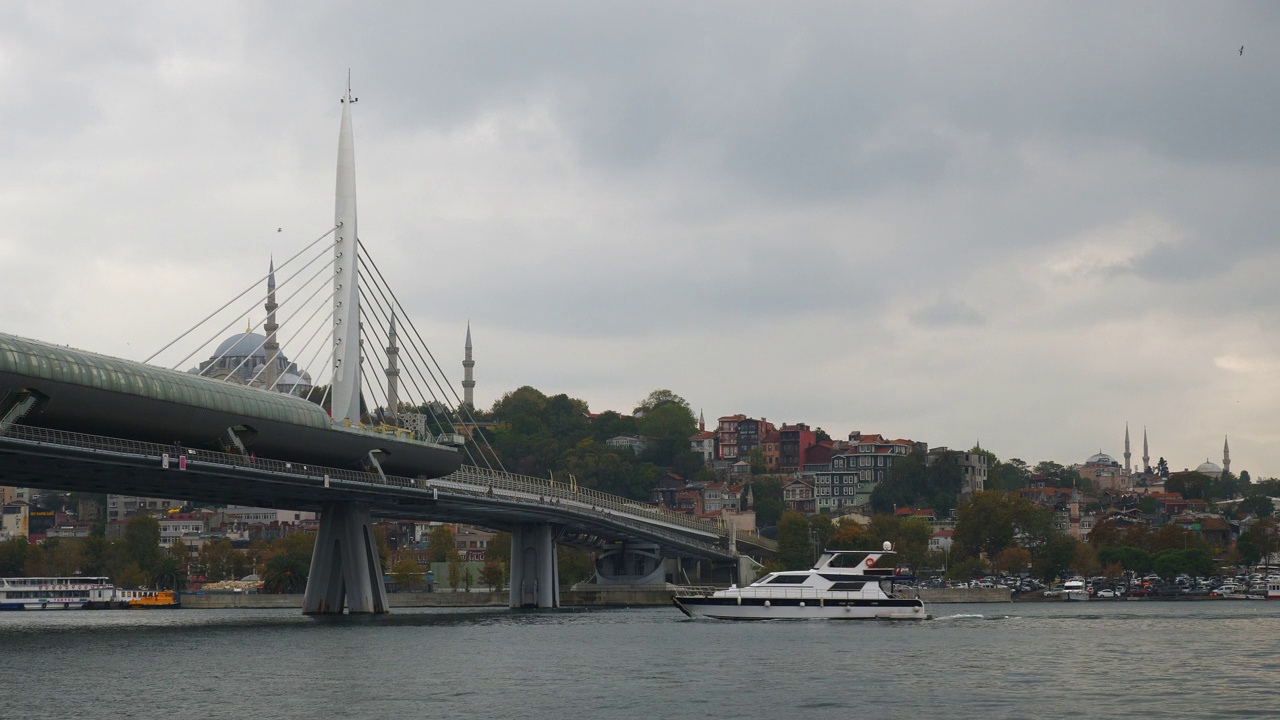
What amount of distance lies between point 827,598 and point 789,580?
3.50 metres

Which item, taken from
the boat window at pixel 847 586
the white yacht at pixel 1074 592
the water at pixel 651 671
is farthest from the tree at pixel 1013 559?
the boat window at pixel 847 586

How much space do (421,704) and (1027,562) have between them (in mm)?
117402

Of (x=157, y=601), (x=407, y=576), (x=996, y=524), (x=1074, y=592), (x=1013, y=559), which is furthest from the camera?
(x=407, y=576)

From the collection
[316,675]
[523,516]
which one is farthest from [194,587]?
[316,675]

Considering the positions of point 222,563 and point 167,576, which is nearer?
point 167,576

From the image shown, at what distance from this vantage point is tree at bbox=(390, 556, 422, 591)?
163875 mm

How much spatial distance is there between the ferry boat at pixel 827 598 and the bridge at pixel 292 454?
19.5 meters

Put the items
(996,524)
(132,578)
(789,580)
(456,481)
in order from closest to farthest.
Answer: (789,580)
(456,481)
(996,524)
(132,578)

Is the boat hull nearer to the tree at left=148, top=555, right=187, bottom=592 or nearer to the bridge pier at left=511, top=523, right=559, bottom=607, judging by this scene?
the bridge pier at left=511, top=523, right=559, bottom=607

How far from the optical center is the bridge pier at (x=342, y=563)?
8731 centimetres

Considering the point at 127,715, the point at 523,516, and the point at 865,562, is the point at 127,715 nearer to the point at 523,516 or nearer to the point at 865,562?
the point at 865,562

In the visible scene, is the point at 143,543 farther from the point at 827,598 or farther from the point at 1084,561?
the point at 827,598

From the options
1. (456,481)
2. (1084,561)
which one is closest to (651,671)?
(456,481)

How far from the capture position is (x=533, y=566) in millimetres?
117750
